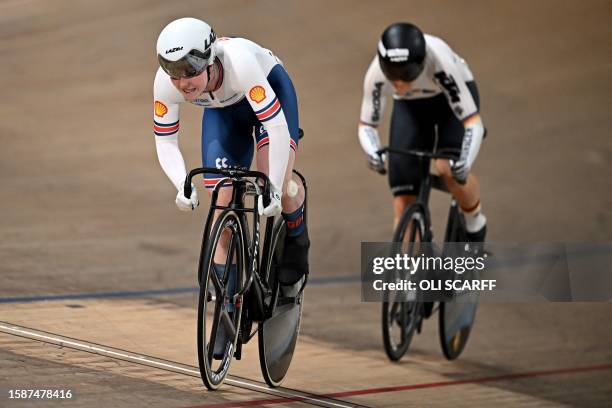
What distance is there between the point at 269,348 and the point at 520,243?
9.75 feet

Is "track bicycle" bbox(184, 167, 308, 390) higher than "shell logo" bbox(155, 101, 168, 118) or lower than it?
lower

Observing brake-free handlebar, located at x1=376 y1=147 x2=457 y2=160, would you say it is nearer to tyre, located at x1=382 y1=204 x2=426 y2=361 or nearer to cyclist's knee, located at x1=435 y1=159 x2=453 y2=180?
cyclist's knee, located at x1=435 y1=159 x2=453 y2=180

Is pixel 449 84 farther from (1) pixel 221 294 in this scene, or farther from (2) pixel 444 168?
(1) pixel 221 294

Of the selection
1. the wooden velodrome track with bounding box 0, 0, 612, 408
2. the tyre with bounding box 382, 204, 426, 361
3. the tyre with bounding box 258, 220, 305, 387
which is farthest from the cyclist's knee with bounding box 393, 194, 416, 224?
the tyre with bounding box 258, 220, 305, 387

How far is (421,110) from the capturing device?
4.48 m

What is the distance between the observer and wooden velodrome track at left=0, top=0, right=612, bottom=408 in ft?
12.9

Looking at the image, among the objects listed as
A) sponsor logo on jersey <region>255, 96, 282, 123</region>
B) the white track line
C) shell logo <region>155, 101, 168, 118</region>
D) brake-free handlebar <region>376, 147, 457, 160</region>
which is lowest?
the white track line

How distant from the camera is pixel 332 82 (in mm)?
8320

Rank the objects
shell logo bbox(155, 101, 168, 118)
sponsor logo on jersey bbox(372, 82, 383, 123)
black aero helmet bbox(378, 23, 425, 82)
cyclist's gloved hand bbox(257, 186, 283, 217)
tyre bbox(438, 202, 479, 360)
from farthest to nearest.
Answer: tyre bbox(438, 202, 479, 360), sponsor logo on jersey bbox(372, 82, 383, 123), black aero helmet bbox(378, 23, 425, 82), shell logo bbox(155, 101, 168, 118), cyclist's gloved hand bbox(257, 186, 283, 217)

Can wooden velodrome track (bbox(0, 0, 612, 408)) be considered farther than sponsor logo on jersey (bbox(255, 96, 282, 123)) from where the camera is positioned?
Yes

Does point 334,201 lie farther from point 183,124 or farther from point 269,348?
point 269,348

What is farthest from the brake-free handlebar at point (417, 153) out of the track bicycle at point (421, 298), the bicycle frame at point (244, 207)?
the bicycle frame at point (244, 207)

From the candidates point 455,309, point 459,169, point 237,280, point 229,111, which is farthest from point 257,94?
point 455,309

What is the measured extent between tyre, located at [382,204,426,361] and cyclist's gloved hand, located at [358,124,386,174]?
20cm
